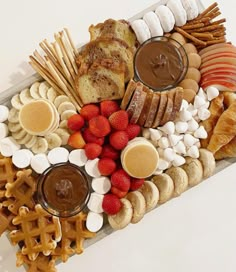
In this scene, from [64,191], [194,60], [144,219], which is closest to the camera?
[64,191]

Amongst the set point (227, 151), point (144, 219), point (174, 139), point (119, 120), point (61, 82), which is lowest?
point (144, 219)

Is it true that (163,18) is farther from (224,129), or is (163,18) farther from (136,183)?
(136,183)

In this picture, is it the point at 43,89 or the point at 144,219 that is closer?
the point at 43,89

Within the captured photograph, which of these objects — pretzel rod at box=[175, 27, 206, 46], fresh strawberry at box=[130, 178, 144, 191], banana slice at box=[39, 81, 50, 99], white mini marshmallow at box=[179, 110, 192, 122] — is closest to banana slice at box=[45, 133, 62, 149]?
banana slice at box=[39, 81, 50, 99]

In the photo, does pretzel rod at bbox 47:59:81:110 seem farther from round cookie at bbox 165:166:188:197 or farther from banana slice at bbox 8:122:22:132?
round cookie at bbox 165:166:188:197

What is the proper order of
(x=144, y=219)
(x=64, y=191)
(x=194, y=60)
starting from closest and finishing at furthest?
(x=64, y=191) → (x=194, y=60) → (x=144, y=219)

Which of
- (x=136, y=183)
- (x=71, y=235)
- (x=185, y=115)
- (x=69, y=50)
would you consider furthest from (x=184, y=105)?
(x=71, y=235)
